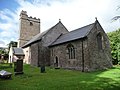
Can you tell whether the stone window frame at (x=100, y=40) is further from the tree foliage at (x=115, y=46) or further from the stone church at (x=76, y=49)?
the tree foliage at (x=115, y=46)

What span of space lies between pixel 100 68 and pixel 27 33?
28329 mm

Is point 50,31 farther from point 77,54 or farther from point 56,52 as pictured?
point 77,54

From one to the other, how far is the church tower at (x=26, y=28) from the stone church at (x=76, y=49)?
11.5 m

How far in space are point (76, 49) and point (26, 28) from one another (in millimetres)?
25136

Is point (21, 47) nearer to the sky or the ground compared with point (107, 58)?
→ nearer to the sky

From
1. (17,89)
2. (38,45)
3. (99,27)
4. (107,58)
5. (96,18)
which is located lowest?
(17,89)

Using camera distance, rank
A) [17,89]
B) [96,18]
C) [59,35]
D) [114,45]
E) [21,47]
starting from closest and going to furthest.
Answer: [17,89] → [96,18] → [59,35] → [114,45] → [21,47]

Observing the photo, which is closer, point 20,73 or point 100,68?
point 20,73

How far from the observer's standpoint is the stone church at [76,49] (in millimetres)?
20562

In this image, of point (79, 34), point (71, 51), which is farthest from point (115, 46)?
point (71, 51)

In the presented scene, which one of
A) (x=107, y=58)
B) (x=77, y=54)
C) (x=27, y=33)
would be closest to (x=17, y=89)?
(x=77, y=54)

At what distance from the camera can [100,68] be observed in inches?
837

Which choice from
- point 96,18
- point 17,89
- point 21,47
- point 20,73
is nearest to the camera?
point 17,89

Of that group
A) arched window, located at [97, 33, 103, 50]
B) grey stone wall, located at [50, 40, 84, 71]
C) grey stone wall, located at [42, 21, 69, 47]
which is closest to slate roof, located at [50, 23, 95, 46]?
grey stone wall, located at [50, 40, 84, 71]
